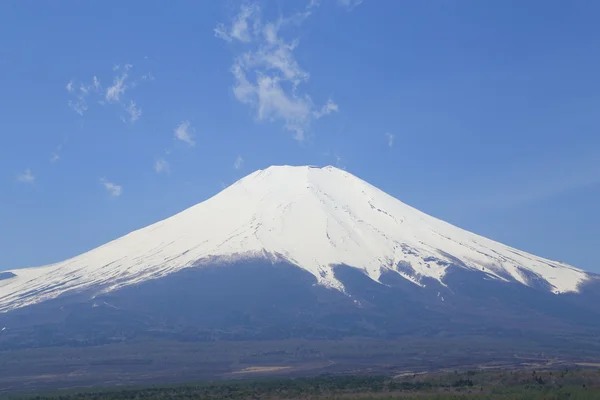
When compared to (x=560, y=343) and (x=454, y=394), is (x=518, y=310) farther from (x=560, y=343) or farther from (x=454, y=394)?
(x=454, y=394)

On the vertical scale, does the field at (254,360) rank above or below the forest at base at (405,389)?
above

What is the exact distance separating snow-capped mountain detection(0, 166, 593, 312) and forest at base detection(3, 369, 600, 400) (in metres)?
88.1

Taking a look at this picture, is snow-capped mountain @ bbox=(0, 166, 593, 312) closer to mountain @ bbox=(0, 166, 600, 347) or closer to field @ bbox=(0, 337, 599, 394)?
mountain @ bbox=(0, 166, 600, 347)

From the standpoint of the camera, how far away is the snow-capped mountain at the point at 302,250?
519 ft

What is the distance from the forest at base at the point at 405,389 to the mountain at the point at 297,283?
6203 centimetres

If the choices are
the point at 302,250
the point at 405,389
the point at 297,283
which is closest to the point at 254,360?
the point at 405,389

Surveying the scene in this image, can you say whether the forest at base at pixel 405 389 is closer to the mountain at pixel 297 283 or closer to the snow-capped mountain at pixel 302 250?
the mountain at pixel 297 283

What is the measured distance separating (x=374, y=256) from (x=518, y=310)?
34.9 meters

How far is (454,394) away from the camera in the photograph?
48.9 m

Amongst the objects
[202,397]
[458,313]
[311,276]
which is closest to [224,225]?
[311,276]

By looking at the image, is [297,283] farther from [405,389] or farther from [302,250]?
[405,389]

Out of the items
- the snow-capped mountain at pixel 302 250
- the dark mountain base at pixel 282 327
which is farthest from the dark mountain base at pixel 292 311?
the snow-capped mountain at pixel 302 250

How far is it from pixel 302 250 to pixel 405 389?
115 meters

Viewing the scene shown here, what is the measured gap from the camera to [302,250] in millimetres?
168125
